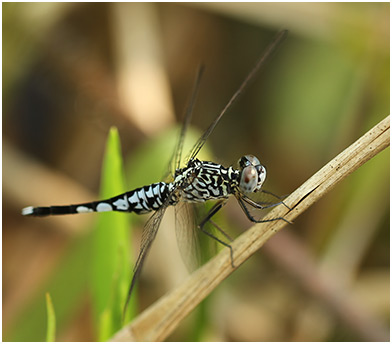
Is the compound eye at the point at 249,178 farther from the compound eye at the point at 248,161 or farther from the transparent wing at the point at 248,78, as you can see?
the transparent wing at the point at 248,78

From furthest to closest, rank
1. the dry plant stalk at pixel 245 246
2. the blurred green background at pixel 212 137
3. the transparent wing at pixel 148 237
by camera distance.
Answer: the blurred green background at pixel 212 137 → the transparent wing at pixel 148 237 → the dry plant stalk at pixel 245 246

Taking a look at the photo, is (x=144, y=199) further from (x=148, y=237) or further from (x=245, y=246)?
(x=245, y=246)

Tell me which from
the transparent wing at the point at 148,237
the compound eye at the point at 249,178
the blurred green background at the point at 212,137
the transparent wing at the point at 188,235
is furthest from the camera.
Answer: the blurred green background at the point at 212,137

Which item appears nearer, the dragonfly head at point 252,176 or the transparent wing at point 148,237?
the transparent wing at point 148,237

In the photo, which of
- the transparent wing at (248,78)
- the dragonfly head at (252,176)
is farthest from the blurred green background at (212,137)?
the dragonfly head at (252,176)

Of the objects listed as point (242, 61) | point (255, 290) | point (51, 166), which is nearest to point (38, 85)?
point (51, 166)

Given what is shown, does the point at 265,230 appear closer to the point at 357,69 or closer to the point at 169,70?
the point at 357,69
